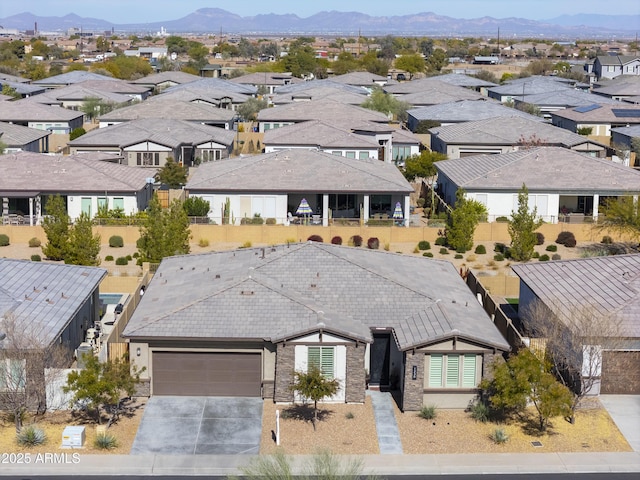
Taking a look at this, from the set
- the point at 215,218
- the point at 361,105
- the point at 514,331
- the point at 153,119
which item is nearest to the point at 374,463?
the point at 514,331

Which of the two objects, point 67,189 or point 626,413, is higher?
point 67,189

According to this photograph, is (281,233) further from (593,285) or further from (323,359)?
(323,359)

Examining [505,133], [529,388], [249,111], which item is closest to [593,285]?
[529,388]

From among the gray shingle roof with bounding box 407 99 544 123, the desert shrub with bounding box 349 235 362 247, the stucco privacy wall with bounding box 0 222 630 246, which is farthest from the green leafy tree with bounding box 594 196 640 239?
the gray shingle roof with bounding box 407 99 544 123

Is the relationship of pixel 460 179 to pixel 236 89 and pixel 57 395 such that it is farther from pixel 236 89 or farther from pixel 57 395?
pixel 236 89

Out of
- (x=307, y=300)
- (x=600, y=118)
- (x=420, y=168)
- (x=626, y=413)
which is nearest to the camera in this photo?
(x=626, y=413)

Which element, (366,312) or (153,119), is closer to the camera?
(366,312)

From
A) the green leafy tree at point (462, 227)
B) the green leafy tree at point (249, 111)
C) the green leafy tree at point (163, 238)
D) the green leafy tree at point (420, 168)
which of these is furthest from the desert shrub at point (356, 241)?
the green leafy tree at point (249, 111)
